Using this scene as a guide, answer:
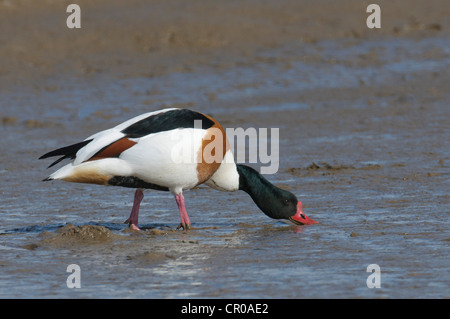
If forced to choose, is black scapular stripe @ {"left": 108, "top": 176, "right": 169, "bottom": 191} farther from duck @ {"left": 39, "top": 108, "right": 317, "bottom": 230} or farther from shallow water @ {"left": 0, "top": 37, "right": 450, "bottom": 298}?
shallow water @ {"left": 0, "top": 37, "right": 450, "bottom": 298}

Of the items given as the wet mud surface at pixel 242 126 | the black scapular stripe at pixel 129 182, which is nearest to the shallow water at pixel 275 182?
the wet mud surface at pixel 242 126

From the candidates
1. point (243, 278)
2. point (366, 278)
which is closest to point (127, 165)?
point (243, 278)

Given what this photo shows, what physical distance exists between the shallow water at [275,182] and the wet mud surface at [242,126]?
0.08 ft

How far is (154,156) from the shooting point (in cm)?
739

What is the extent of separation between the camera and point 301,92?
561 inches

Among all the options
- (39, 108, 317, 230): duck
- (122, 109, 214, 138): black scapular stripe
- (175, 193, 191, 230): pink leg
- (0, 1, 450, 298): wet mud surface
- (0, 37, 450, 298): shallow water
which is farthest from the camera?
(175, 193, 191, 230): pink leg

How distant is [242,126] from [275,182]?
10.5 ft

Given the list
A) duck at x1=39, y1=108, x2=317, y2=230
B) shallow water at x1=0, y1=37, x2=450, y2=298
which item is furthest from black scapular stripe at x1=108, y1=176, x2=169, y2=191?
shallow water at x1=0, y1=37, x2=450, y2=298

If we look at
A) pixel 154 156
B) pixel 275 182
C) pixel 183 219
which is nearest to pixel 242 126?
pixel 275 182

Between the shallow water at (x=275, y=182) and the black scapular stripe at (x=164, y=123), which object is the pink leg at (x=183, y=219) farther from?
the black scapular stripe at (x=164, y=123)

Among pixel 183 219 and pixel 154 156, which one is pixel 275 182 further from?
pixel 154 156

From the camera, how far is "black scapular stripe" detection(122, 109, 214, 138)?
295 inches

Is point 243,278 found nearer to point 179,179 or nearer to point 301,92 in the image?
point 179,179
